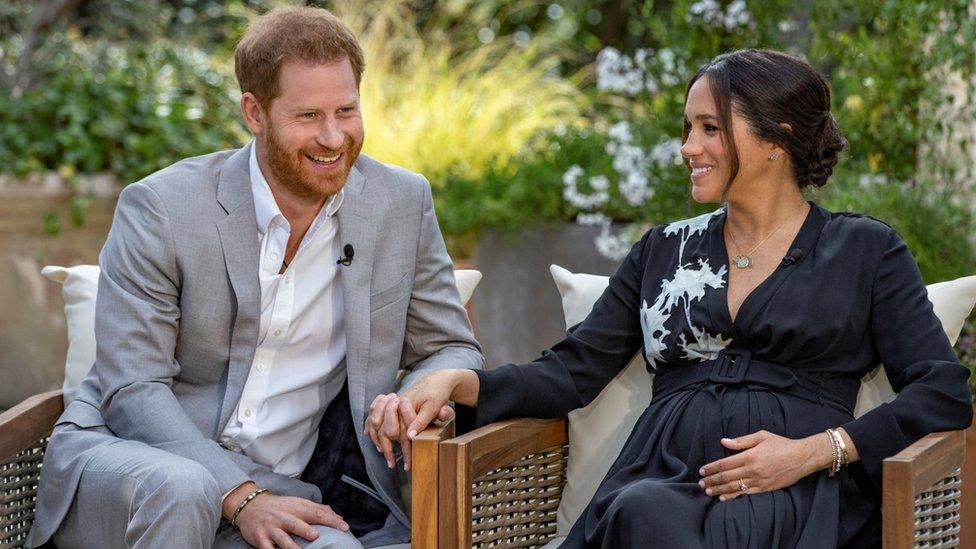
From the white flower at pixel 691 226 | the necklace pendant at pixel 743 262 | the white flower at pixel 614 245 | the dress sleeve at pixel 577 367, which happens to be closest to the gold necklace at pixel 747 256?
the necklace pendant at pixel 743 262

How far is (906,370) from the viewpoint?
2.48 m

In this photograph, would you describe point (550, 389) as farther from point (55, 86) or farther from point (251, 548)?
point (55, 86)

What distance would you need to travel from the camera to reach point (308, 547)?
8.08 feet

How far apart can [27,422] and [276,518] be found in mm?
637

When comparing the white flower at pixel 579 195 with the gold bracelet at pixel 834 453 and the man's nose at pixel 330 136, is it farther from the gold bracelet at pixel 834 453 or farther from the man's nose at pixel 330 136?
the gold bracelet at pixel 834 453

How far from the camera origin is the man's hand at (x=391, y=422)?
8.45 feet

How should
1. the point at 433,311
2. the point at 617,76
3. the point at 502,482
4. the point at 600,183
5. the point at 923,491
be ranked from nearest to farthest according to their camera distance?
the point at 923,491, the point at 502,482, the point at 433,311, the point at 600,183, the point at 617,76

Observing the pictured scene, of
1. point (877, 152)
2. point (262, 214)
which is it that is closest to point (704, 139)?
point (262, 214)

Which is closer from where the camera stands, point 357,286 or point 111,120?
point 357,286

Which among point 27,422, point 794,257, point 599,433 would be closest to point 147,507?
point 27,422

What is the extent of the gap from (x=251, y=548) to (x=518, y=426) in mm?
608

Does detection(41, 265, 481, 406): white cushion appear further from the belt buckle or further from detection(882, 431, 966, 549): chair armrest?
detection(882, 431, 966, 549): chair armrest

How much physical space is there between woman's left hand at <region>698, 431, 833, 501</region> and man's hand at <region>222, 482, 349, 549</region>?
765mm

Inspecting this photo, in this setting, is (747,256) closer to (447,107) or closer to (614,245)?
(614,245)
